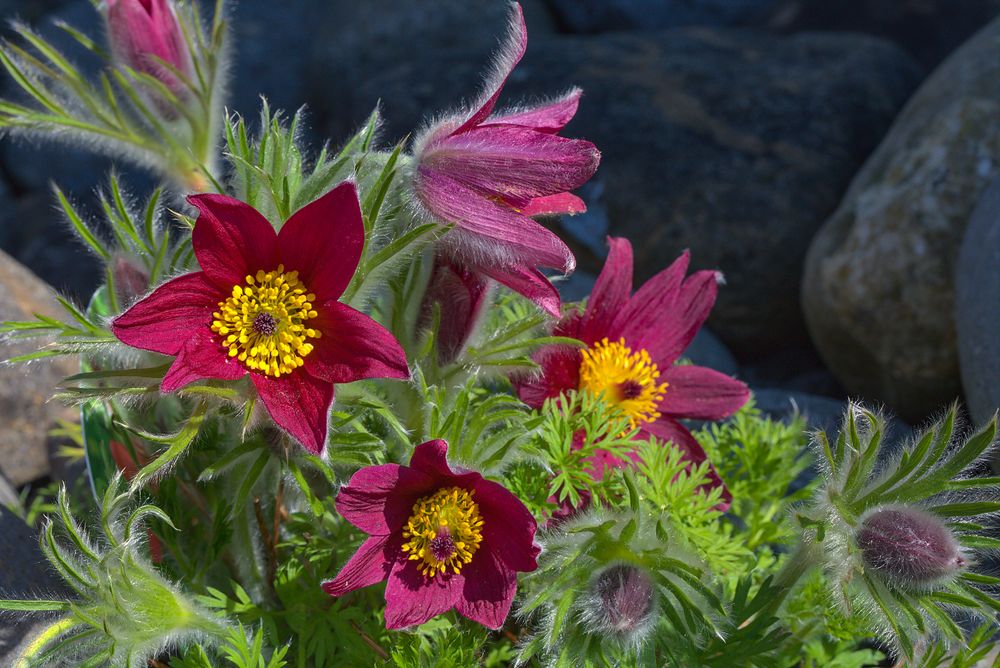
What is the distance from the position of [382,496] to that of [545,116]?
0.51 m

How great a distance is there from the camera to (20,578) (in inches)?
58.2

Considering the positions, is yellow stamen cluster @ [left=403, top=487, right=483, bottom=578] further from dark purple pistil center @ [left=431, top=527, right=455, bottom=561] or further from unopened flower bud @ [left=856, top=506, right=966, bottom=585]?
unopened flower bud @ [left=856, top=506, right=966, bottom=585]

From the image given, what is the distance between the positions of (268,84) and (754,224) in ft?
7.83

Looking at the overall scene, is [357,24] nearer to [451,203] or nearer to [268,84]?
[268,84]

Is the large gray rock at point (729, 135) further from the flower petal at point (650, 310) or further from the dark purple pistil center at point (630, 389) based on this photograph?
the dark purple pistil center at point (630, 389)

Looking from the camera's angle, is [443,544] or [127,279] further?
[127,279]

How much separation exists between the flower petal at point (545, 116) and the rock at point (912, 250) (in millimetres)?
1637

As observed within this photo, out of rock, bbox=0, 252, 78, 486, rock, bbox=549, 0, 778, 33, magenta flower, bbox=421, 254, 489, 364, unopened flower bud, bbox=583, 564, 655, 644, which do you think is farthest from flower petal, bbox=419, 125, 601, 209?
rock, bbox=549, 0, 778, 33

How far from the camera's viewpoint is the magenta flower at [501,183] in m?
1.16

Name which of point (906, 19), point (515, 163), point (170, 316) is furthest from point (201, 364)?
point (906, 19)

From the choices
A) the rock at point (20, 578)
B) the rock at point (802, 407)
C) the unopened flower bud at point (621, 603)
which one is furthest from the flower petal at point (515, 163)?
the rock at point (802, 407)

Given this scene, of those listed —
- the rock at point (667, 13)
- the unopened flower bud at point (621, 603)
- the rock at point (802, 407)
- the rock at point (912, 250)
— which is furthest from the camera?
the rock at point (667, 13)

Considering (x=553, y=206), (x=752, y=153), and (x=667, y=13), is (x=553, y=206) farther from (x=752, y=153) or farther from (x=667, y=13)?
(x=667, y=13)

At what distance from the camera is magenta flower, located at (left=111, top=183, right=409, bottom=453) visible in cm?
109
